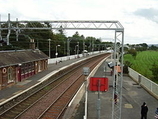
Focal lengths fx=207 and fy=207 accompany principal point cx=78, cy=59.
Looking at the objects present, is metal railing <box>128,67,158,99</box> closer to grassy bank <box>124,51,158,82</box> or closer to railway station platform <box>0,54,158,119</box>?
railway station platform <box>0,54,158,119</box>

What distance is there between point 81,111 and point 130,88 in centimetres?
893

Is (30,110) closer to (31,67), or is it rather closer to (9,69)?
(9,69)

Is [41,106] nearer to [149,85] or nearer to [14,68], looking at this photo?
[14,68]

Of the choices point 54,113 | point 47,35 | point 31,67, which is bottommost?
point 54,113

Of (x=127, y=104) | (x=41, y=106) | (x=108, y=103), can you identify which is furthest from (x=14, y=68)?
(x=127, y=104)

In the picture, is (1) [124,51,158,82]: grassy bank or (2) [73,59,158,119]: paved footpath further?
(1) [124,51,158,82]: grassy bank

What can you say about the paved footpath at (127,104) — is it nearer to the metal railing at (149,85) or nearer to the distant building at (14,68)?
the metal railing at (149,85)

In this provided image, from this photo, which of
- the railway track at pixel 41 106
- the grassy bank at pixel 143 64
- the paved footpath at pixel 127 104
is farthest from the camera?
the grassy bank at pixel 143 64

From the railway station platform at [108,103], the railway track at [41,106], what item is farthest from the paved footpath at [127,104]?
the railway track at [41,106]

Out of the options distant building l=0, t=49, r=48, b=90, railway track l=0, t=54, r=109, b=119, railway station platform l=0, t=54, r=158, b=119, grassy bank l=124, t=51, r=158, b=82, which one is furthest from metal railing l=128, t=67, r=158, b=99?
distant building l=0, t=49, r=48, b=90

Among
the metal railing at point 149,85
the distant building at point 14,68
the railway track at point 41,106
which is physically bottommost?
the railway track at point 41,106

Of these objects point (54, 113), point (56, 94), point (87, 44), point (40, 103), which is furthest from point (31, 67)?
point (87, 44)

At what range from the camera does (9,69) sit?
2216 centimetres

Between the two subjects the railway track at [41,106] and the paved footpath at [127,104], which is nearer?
the paved footpath at [127,104]
